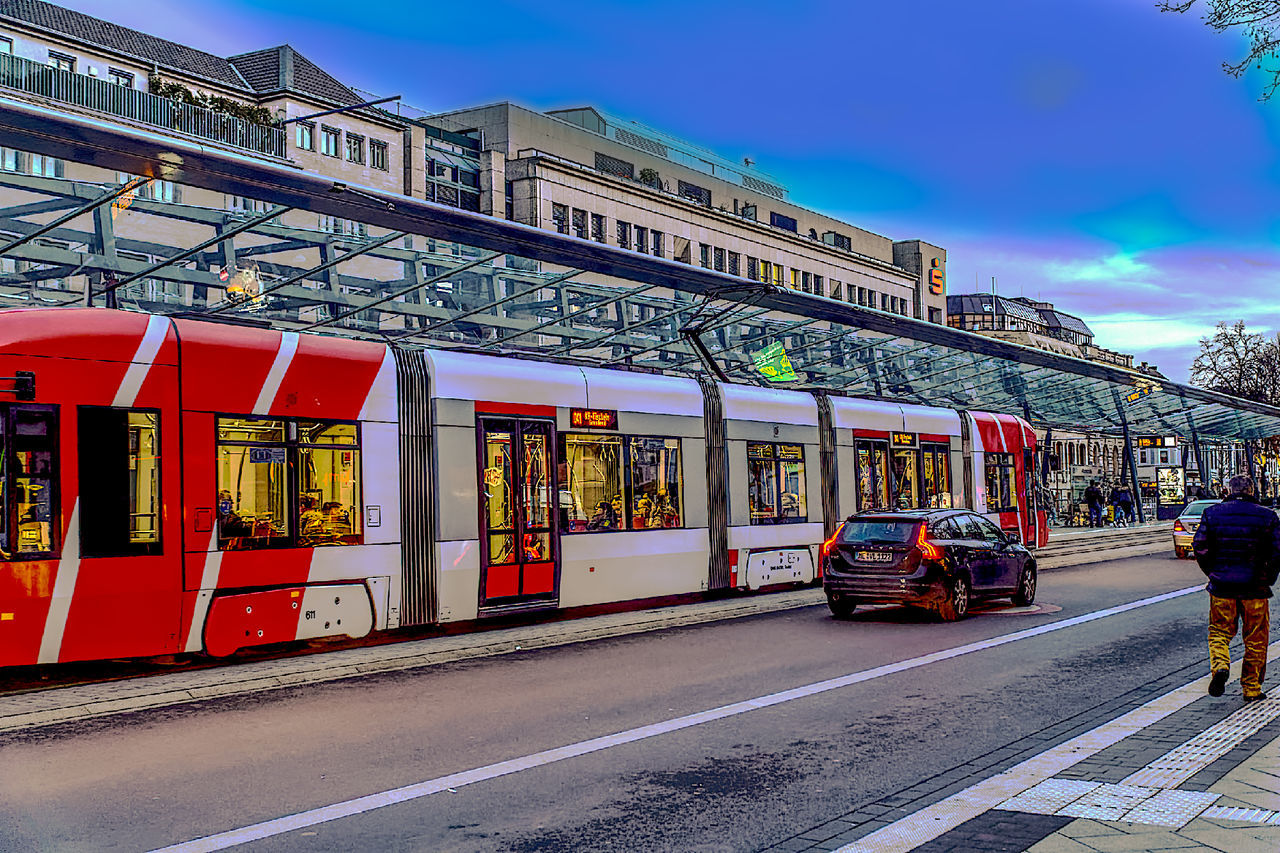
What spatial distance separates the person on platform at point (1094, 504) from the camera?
159ft

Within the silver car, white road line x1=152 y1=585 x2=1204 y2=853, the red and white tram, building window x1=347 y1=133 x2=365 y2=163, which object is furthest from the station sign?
building window x1=347 y1=133 x2=365 y2=163

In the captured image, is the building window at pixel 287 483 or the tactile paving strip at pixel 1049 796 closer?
the tactile paving strip at pixel 1049 796

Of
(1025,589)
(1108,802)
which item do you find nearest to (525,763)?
(1108,802)

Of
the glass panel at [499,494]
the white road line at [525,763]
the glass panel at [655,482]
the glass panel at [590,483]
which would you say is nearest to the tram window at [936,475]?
the glass panel at [655,482]

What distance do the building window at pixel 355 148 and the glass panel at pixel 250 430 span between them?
47791 mm

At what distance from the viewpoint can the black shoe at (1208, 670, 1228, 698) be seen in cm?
977

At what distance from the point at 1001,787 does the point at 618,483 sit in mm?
11168

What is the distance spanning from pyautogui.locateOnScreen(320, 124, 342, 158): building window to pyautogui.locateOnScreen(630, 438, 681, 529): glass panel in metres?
42.8

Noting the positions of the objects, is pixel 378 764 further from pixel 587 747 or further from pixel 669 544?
pixel 669 544

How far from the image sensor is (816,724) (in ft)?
30.4

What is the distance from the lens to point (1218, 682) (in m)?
9.77

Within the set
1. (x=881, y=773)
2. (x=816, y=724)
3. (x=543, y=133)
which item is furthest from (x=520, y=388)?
(x=543, y=133)

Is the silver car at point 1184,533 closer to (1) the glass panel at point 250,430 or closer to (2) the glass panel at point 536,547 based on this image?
(2) the glass panel at point 536,547

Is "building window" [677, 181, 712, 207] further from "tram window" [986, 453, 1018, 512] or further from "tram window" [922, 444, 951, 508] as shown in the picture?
"tram window" [922, 444, 951, 508]
